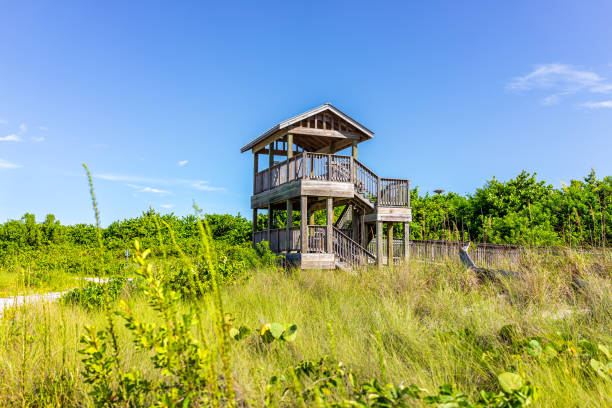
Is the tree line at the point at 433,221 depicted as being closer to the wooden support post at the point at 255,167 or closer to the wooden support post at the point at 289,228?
the wooden support post at the point at 255,167

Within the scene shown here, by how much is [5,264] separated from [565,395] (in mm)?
21236

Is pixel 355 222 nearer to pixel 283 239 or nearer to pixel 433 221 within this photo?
pixel 283 239

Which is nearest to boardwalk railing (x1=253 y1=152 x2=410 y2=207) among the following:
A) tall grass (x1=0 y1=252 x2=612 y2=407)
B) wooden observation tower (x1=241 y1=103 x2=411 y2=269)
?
wooden observation tower (x1=241 y1=103 x2=411 y2=269)

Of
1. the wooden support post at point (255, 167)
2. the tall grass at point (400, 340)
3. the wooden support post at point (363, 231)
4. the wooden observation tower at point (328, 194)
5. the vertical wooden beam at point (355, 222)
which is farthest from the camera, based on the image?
the wooden support post at point (255, 167)

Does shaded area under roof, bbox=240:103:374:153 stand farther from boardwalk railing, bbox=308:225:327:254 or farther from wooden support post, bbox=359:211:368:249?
boardwalk railing, bbox=308:225:327:254

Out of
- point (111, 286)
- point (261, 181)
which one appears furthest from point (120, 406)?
point (261, 181)

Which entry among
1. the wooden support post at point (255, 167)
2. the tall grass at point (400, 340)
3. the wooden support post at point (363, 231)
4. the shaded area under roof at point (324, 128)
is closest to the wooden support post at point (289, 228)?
the shaded area under roof at point (324, 128)

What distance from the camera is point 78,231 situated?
22.0 m

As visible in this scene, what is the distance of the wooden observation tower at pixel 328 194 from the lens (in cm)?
1555

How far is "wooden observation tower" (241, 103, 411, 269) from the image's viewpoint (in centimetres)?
1555

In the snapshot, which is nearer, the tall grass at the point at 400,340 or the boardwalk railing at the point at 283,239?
the tall grass at the point at 400,340

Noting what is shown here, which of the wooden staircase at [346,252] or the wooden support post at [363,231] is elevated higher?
the wooden support post at [363,231]

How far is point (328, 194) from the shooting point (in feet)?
51.5

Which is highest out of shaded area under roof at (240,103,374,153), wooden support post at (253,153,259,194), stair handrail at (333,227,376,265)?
shaded area under roof at (240,103,374,153)
